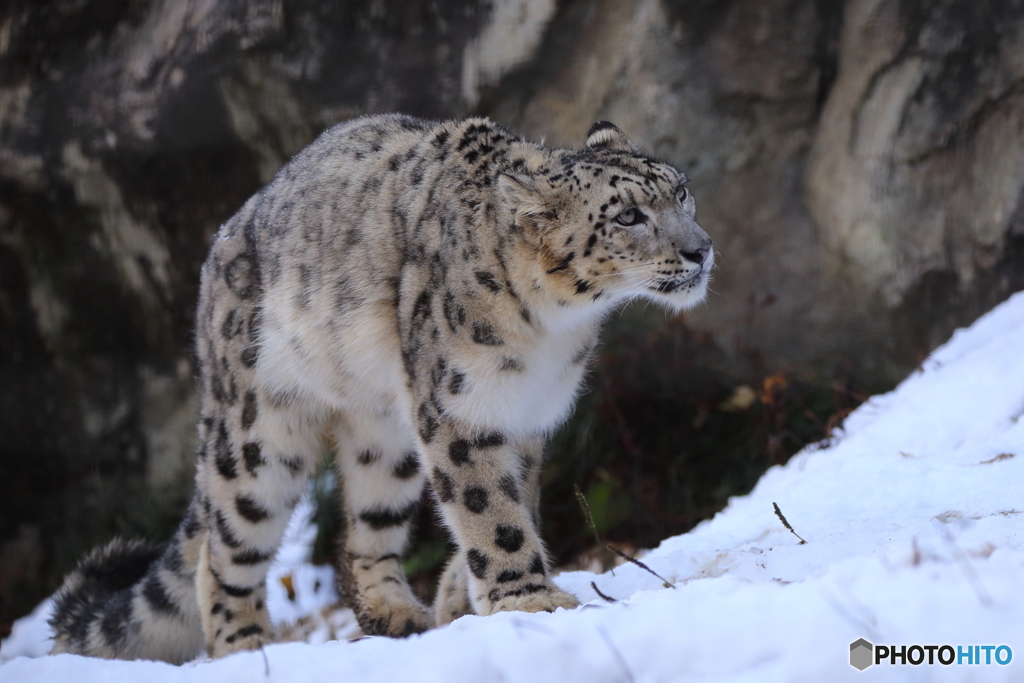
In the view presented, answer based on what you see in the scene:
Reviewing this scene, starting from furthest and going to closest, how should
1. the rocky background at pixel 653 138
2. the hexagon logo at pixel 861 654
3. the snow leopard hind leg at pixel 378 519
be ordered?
the rocky background at pixel 653 138 → the snow leopard hind leg at pixel 378 519 → the hexagon logo at pixel 861 654

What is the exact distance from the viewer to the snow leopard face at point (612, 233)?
3186 mm

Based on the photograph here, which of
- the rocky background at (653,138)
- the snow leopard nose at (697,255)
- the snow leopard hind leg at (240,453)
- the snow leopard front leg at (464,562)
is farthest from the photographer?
the rocky background at (653,138)

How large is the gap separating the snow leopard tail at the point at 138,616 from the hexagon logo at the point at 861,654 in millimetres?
3152

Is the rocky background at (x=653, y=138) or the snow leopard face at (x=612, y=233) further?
the rocky background at (x=653, y=138)

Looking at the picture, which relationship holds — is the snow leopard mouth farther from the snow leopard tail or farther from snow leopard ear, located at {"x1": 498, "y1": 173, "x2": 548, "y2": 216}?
the snow leopard tail

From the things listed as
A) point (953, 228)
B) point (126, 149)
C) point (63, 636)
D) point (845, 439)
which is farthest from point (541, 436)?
point (126, 149)

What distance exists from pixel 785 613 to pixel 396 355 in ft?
6.22

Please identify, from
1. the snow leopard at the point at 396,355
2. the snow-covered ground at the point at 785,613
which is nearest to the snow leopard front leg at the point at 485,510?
the snow leopard at the point at 396,355

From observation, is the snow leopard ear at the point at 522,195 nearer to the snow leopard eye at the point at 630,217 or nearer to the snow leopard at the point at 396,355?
the snow leopard at the point at 396,355

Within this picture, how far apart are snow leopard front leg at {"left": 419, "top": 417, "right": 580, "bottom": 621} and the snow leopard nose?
0.84 meters

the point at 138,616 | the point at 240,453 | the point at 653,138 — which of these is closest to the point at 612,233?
the point at 240,453

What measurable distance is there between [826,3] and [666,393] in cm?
244

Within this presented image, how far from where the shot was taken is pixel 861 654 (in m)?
1.88

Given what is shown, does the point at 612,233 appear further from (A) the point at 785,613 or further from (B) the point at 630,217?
(A) the point at 785,613
